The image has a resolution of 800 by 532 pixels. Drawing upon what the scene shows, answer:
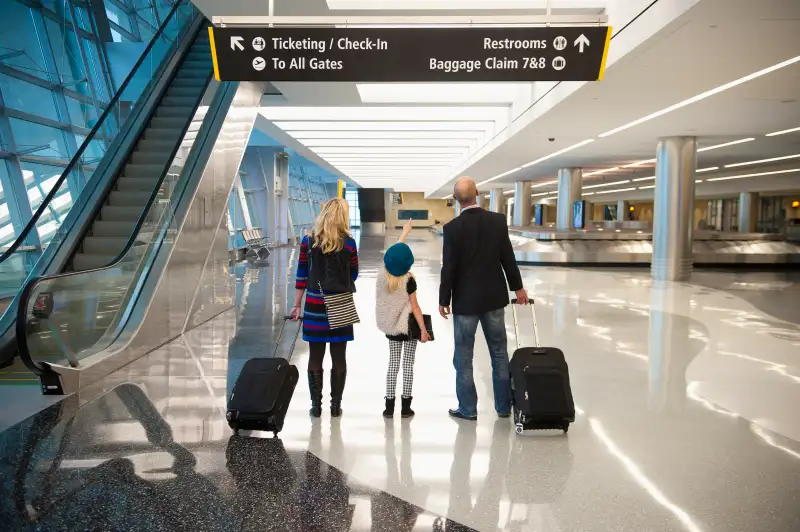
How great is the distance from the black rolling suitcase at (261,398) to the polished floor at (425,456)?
0.45 feet

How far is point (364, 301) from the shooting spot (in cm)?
1284

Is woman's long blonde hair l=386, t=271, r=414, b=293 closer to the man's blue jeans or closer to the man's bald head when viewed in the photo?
the man's blue jeans

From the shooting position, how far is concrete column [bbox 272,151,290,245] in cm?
3321

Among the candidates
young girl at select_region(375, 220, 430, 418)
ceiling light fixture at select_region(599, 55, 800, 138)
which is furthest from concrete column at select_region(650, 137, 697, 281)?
young girl at select_region(375, 220, 430, 418)

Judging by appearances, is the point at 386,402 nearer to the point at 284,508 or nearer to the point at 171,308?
the point at 284,508

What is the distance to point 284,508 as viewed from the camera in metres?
3.71

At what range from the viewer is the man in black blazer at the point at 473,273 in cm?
519

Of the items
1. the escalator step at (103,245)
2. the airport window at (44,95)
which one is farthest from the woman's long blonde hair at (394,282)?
the airport window at (44,95)

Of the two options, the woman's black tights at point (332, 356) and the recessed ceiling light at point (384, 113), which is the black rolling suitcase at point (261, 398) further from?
the recessed ceiling light at point (384, 113)

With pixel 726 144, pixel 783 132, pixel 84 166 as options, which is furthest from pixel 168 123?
pixel 726 144

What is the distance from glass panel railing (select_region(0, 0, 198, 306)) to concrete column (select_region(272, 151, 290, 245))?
1740cm

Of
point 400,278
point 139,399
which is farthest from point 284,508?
point 139,399

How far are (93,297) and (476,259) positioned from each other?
4604mm

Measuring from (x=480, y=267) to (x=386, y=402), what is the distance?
4.56 feet
